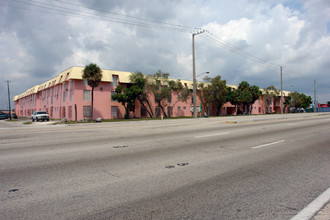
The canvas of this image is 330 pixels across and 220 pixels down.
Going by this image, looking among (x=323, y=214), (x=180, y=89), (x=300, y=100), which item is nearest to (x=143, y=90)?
(x=180, y=89)

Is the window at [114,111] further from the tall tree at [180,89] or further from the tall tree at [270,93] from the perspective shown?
the tall tree at [270,93]

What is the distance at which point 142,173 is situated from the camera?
5.65 m

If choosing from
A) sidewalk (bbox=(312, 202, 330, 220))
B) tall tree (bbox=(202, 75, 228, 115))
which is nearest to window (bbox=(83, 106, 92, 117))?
tall tree (bbox=(202, 75, 228, 115))

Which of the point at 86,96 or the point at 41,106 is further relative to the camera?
the point at 41,106

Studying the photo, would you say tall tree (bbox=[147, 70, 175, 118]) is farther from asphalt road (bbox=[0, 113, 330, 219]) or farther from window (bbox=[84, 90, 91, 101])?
asphalt road (bbox=[0, 113, 330, 219])

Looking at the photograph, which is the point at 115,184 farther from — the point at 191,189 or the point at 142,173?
the point at 191,189

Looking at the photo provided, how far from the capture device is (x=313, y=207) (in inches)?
150

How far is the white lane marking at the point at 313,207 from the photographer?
3.50 metres

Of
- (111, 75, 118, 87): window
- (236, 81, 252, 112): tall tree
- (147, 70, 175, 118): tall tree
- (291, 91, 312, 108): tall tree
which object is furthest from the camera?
(291, 91, 312, 108): tall tree

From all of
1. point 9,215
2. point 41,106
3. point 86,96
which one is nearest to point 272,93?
point 86,96

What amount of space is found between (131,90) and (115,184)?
37.1 metres

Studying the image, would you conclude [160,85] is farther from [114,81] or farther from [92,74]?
[92,74]

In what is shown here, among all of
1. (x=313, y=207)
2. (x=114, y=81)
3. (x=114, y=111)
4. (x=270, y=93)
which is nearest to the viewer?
(x=313, y=207)

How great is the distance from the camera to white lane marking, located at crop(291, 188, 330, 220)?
3.50 meters
